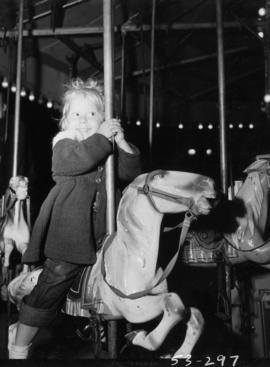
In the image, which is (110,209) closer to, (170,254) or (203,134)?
(170,254)

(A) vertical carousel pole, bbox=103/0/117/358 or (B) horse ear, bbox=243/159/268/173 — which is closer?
(A) vertical carousel pole, bbox=103/0/117/358

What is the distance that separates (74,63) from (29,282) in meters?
2.99

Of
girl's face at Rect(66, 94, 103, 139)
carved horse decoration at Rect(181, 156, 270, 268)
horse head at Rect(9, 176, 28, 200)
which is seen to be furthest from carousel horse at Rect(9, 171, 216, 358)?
horse head at Rect(9, 176, 28, 200)

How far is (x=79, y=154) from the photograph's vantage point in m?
1.27

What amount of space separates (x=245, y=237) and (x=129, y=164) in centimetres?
90

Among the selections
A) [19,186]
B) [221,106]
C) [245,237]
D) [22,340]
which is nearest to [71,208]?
[22,340]

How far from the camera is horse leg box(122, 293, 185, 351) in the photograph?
3.83 feet

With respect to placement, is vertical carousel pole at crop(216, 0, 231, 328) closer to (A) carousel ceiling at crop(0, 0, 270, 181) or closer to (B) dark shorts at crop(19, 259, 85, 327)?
(A) carousel ceiling at crop(0, 0, 270, 181)

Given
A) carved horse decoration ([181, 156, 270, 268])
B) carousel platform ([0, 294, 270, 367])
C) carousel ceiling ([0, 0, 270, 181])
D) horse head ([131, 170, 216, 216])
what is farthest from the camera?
carousel ceiling ([0, 0, 270, 181])

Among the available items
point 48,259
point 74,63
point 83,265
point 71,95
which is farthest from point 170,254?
point 74,63

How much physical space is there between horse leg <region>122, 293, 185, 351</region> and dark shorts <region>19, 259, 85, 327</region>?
11.1 inches

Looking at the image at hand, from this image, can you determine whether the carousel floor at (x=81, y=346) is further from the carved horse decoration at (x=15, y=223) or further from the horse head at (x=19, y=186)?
the horse head at (x=19, y=186)

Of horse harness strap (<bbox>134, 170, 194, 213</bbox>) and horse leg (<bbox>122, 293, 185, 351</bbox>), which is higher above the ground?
horse harness strap (<bbox>134, 170, 194, 213</bbox>)

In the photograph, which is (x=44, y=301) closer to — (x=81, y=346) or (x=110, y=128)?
(x=110, y=128)
